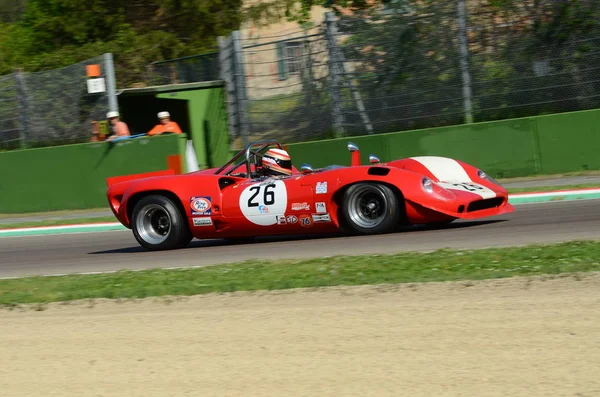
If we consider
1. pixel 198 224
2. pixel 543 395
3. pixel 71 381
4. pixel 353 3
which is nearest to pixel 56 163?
pixel 353 3

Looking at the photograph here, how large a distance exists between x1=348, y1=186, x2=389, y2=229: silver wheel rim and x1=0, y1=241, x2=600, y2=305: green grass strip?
1.34m

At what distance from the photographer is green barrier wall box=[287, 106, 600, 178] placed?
15.2m

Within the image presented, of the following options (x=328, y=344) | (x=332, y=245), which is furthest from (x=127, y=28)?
(x=328, y=344)

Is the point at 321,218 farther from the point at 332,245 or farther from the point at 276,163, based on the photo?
the point at 276,163

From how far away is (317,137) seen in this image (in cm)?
1739

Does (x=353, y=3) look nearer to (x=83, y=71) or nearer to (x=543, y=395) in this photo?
(x=83, y=71)

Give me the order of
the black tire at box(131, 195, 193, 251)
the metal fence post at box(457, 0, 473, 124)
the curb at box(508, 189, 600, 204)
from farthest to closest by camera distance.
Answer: the metal fence post at box(457, 0, 473, 124) < the curb at box(508, 189, 600, 204) < the black tire at box(131, 195, 193, 251)

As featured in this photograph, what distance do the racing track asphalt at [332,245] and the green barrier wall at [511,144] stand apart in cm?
394

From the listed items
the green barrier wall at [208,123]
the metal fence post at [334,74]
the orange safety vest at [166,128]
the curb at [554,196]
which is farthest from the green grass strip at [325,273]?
the green barrier wall at [208,123]

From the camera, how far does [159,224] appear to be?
35.1 ft

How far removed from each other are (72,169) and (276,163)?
8967 millimetres

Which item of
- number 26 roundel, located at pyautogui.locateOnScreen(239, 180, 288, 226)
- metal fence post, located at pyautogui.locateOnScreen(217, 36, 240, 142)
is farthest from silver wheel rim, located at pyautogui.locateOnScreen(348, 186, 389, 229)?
metal fence post, located at pyautogui.locateOnScreen(217, 36, 240, 142)

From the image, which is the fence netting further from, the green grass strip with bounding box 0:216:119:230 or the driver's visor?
the driver's visor

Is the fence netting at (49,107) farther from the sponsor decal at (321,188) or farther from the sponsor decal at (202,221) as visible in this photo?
the sponsor decal at (321,188)
